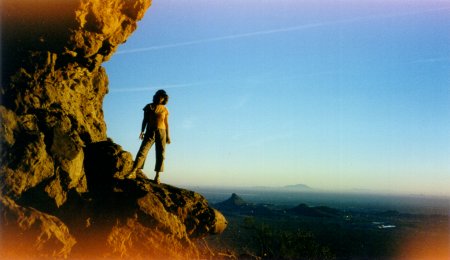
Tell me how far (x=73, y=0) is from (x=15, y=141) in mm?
4353

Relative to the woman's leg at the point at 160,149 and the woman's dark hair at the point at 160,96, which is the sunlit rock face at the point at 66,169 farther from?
the woman's dark hair at the point at 160,96

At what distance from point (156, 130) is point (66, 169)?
300cm

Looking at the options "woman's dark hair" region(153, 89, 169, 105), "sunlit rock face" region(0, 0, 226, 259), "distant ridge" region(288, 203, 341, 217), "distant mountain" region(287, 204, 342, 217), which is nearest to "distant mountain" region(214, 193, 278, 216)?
"distant mountain" region(287, 204, 342, 217)

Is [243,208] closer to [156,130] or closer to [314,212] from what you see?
[314,212]

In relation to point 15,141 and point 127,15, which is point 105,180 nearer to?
point 15,141

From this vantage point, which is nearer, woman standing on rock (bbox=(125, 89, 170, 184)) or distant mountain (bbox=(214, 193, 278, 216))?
woman standing on rock (bbox=(125, 89, 170, 184))

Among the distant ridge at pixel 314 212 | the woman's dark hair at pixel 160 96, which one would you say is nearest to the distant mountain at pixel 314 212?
the distant ridge at pixel 314 212

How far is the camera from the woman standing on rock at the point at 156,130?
37.1 feet

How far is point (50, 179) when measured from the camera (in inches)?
361

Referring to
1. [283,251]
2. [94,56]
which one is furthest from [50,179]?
[283,251]

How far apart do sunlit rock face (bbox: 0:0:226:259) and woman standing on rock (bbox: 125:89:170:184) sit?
21.0 inches

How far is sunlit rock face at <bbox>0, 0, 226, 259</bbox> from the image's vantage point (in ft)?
27.0

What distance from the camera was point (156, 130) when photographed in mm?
11328

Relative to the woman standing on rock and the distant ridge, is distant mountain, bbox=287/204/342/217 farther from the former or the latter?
the woman standing on rock
